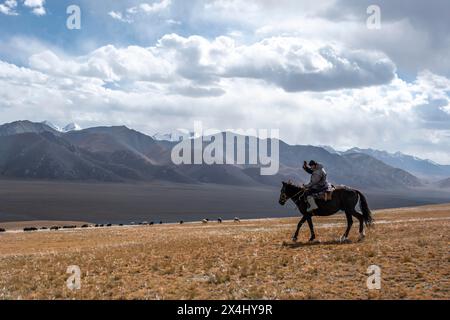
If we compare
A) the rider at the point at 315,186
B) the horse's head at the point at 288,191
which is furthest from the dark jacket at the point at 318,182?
the horse's head at the point at 288,191

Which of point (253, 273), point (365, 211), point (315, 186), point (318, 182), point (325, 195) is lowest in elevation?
point (253, 273)

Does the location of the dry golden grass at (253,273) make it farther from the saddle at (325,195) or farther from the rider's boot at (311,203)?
the saddle at (325,195)

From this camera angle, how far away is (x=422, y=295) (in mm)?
13633

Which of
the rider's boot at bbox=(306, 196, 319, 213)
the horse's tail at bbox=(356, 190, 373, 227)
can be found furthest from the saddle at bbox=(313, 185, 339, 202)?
the horse's tail at bbox=(356, 190, 373, 227)

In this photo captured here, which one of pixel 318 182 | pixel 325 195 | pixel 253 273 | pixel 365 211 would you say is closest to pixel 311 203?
pixel 325 195

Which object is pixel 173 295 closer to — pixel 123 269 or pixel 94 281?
pixel 94 281

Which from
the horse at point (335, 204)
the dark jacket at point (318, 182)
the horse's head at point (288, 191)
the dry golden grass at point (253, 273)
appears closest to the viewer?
the dry golden grass at point (253, 273)

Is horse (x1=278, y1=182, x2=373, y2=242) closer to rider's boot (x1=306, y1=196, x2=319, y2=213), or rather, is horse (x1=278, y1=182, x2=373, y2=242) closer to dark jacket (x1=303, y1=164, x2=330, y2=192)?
rider's boot (x1=306, y1=196, x2=319, y2=213)

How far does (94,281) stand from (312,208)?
12097 mm

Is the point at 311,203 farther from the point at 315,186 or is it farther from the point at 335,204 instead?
the point at 335,204

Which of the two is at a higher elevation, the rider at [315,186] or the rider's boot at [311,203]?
the rider at [315,186]

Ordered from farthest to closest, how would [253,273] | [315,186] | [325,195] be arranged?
[315,186]
[325,195]
[253,273]
